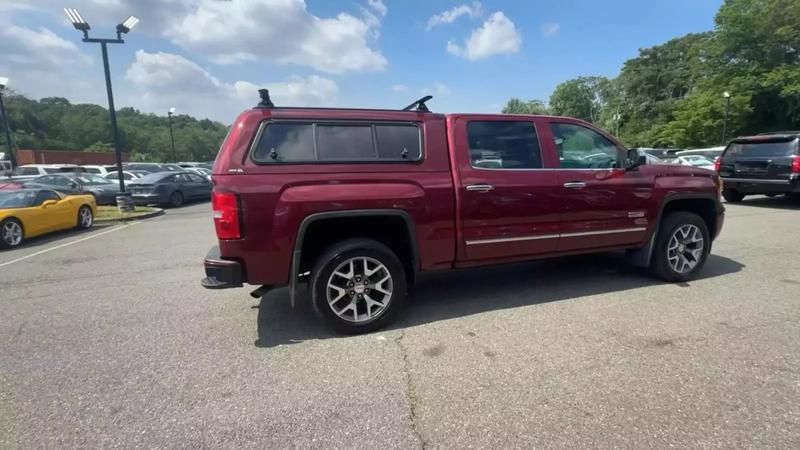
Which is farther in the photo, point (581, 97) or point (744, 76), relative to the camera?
point (581, 97)

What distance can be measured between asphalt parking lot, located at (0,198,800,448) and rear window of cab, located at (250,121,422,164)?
155cm

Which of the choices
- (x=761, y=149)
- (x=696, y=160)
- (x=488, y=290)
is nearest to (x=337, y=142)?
(x=488, y=290)

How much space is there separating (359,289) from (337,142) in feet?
4.26

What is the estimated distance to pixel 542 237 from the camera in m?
4.01

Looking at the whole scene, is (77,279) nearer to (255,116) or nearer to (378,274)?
(255,116)

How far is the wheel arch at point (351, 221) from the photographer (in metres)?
3.21

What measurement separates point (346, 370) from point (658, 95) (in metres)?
72.4

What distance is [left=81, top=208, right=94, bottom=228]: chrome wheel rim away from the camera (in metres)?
10.4

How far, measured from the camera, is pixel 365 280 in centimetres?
344

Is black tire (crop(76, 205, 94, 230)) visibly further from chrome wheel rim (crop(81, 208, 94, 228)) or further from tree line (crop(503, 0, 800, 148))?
tree line (crop(503, 0, 800, 148))

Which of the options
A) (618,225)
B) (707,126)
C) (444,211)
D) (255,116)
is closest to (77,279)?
(255,116)

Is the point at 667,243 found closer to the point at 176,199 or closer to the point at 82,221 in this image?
the point at 82,221

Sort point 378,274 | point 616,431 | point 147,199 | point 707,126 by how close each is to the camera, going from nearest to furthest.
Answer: point 616,431 < point 378,274 < point 147,199 < point 707,126

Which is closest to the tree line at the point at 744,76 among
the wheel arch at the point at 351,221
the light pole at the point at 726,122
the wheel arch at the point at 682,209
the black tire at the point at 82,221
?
the light pole at the point at 726,122
